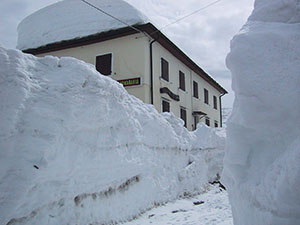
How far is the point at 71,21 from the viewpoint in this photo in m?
13.9

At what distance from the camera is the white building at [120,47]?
476 inches

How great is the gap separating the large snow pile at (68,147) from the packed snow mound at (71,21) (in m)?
8.18

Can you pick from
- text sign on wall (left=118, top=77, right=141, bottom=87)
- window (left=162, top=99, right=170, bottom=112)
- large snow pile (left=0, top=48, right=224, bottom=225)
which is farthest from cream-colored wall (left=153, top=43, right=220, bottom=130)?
large snow pile (left=0, top=48, right=224, bottom=225)

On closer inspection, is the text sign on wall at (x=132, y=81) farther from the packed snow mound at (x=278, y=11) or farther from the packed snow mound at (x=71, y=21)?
the packed snow mound at (x=278, y=11)

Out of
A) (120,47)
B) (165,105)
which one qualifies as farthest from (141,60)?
(165,105)

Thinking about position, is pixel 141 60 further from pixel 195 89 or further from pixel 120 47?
pixel 195 89

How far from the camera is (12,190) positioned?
2912mm

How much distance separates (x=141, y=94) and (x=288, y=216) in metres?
10.3

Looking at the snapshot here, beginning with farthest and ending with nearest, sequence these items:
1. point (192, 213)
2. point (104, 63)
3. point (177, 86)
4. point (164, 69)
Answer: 1. point (177, 86)
2. point (164, 69)
3. point (104, 63)
4. point (192, 213)

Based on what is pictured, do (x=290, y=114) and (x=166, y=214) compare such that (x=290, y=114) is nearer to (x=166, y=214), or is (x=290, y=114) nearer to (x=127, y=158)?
(x=127, y=158)

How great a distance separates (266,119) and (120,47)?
1097cm

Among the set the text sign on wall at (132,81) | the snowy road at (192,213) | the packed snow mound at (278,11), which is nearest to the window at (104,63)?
the text sign on wall at (132,81)

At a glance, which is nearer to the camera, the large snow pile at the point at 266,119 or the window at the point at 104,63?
the large snow pile at the point at 266,119

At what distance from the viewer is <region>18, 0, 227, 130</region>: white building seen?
12.1 m
